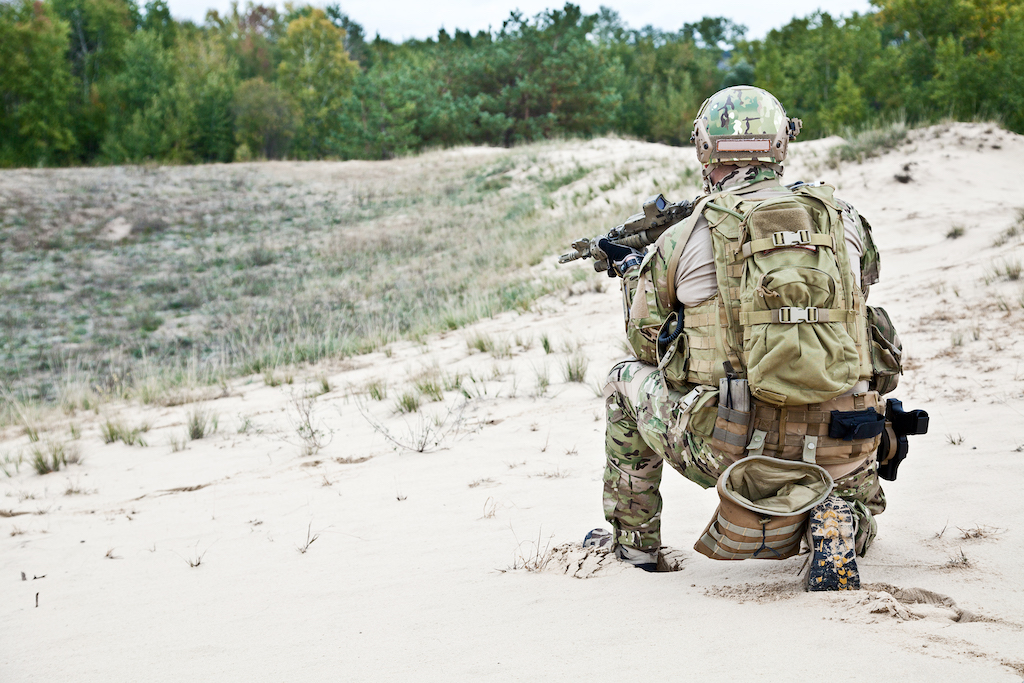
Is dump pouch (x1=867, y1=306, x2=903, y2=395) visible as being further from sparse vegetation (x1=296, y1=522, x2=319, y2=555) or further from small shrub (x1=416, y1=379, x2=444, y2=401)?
small shrub (x1=416, y1=379, x2=444, y2=401)

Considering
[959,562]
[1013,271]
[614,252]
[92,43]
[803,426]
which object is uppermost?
[92,43]

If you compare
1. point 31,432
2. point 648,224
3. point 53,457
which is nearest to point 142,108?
point 31,432

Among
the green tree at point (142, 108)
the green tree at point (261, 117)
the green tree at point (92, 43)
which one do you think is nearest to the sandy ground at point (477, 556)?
the green tree at point (142, 108)

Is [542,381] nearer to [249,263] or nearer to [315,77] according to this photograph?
[249,263]

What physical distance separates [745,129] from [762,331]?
81 cm

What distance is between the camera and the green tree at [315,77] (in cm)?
4972

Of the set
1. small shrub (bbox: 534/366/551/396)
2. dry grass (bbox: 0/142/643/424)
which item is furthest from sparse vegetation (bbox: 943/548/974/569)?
dry grass (bbox: 0/142/643/424)

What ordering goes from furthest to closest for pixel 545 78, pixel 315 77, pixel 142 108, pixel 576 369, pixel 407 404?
1. pixel 315 77
2. pixel 142 108
3. pixel 545 78
4. pixel 576 369
5. pixel 407 404

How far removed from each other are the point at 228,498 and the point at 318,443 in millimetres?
897

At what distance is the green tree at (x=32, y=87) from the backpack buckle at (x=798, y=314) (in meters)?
48.8

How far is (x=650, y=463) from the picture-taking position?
269 cm

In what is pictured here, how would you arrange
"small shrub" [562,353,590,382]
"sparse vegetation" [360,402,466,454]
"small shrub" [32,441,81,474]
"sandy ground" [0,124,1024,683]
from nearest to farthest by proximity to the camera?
"sandy ground" [0,124,1024,683]
"sparse vegetation" [360,402,466,454]
"small shrub" [32,441,81,474]
"small shrub" [562,353,590,382]

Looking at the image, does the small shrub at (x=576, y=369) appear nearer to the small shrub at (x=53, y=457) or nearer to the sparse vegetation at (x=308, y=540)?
the sparse vegetation at (x=308, y=540)

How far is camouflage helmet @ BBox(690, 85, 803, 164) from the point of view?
2.44 m
